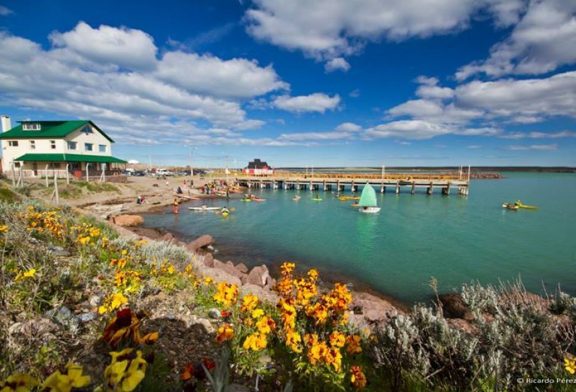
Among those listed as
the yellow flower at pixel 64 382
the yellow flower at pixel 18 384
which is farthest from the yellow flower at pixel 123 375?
the yellow flower at pixel 18 384

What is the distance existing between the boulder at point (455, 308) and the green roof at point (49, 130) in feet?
163

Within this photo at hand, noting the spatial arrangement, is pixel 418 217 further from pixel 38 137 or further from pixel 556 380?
pixel 38 137

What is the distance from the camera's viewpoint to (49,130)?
4144 centimetres

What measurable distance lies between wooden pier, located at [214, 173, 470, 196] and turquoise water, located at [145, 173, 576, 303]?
1987 cm

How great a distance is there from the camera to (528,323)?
15.3 ft

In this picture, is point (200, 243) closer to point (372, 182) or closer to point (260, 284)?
point (260, 284)

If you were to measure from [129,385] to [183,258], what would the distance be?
318 inches

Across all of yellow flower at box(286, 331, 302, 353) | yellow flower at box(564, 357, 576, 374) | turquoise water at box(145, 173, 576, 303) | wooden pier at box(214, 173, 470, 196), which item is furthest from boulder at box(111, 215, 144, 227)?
wooden pier at box(214, 173, 470, 196)

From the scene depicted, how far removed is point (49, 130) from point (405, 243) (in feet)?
169

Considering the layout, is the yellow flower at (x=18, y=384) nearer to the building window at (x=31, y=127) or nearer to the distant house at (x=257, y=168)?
the building window at (x=31, y=127)

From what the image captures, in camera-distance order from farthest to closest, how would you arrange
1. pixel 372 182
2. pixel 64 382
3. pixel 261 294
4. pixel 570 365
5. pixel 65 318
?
pixel 372 182, pixel 261 294, pixel 65 318, pixel 570 365, pixel 64 382

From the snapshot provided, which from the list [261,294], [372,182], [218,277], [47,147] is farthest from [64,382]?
[372,182]

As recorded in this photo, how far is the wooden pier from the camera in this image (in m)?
58.5

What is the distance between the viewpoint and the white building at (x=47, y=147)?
38.7m
